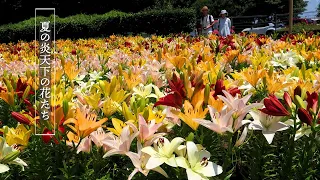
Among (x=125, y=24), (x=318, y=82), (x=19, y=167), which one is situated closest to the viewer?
(x=19, y=167)

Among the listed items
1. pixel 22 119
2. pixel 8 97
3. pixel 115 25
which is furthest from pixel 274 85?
pixel 115 25

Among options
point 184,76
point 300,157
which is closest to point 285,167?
point 300,157

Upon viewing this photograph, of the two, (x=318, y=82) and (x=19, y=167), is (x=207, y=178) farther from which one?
(x=318, y=82)

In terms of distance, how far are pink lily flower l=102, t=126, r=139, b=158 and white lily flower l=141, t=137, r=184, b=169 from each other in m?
0.06

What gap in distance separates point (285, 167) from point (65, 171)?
0.73m

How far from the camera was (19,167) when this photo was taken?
1482 mm

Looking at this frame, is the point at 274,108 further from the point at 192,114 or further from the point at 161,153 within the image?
the point at 161,153

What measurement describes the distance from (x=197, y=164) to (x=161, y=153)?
0.11m

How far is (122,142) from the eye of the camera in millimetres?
1254

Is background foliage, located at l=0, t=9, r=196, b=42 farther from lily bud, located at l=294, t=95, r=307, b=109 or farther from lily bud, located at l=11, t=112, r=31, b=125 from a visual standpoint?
lily bud, located at l=294, t=95, r=307, b=109

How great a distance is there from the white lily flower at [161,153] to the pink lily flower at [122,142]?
0.06 meters

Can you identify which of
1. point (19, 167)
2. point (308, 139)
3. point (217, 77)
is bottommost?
point (19, 167)

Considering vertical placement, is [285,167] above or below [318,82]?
below

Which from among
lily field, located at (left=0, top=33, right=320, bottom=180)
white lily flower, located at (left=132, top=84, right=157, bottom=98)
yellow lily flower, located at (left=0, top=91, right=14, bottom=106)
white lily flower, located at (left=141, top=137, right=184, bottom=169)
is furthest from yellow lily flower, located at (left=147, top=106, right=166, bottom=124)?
yellow lily flower, located at (left=0, top=91, right=14, bottom=106)
